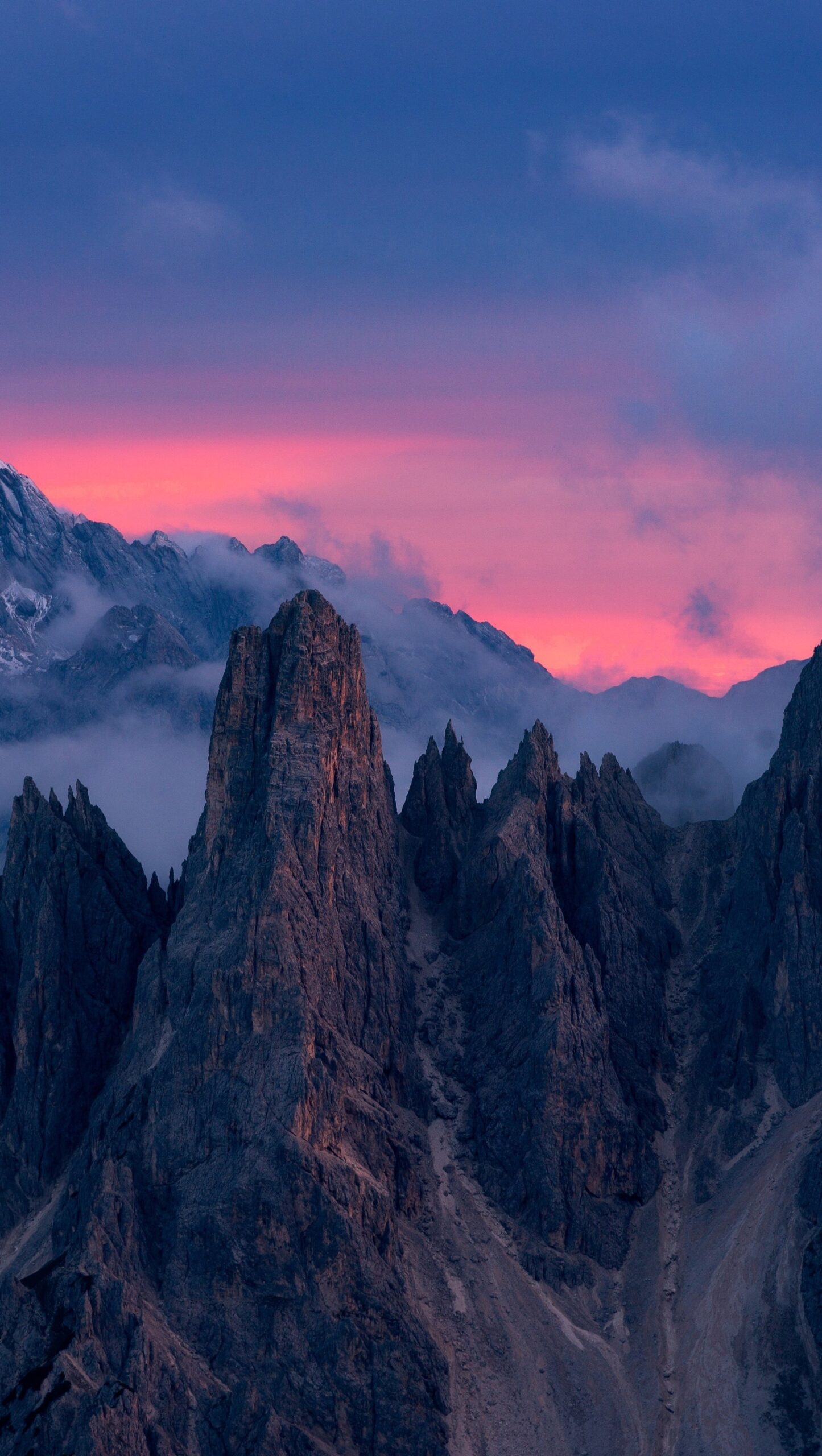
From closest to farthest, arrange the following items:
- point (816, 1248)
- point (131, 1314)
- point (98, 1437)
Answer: point (98, 1437) → point (131, 1314) → point (816, 1248)

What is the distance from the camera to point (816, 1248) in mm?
197125

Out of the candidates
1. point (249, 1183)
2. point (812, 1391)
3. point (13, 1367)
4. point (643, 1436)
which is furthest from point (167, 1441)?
point (812, 1391)

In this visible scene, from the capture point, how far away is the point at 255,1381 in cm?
18750

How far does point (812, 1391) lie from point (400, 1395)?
55259mm

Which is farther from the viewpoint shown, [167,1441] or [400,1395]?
[400,1395]

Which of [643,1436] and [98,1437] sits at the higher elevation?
[98,1437]

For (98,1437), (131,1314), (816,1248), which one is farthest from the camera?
(816,1248)

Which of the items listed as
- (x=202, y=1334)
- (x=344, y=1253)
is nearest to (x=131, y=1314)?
(x=202, y=1334)

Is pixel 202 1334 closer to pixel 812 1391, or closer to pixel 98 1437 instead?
pixel 98 1437

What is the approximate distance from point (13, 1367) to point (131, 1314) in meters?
15.7

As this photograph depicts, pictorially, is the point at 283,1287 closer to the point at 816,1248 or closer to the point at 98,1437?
the point at 98,1437

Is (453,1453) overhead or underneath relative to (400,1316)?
underneath

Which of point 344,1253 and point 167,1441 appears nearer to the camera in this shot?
point 167,1441

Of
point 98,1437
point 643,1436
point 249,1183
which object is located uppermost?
point 249,1183
